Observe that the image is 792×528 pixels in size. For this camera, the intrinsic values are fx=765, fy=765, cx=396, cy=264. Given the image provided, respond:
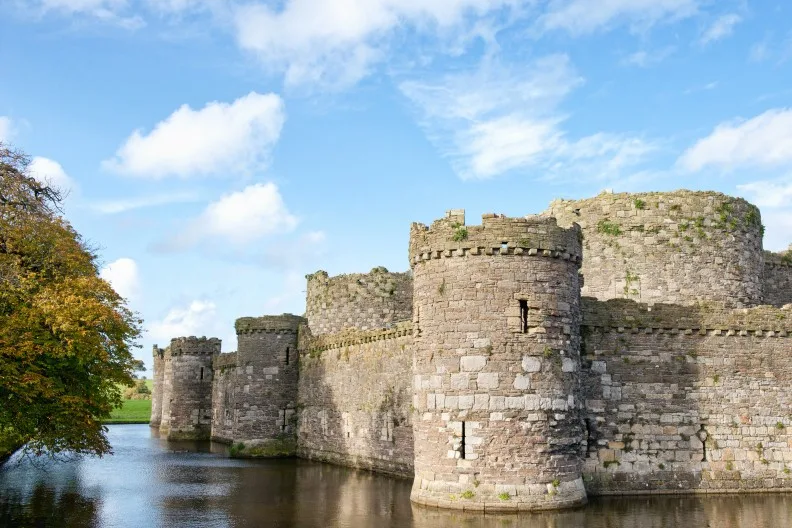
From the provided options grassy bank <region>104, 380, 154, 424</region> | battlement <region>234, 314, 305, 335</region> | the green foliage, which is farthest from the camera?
grassy bank <region>104, 380, 154, 424</region>

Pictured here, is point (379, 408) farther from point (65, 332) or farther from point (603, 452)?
point (65, 332)

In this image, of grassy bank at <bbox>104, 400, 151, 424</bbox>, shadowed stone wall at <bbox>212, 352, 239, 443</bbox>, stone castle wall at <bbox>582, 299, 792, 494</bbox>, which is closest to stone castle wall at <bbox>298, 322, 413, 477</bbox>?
stone castle wall at <bbox>582, 299, 792, 494</bbox>

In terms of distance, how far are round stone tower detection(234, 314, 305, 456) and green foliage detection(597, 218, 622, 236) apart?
1540 cm

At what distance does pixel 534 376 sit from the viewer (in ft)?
A: 60.7

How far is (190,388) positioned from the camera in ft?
157

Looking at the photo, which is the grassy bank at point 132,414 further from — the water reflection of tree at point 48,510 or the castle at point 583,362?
the castle at point 583,362

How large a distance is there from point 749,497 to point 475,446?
791 centimetres

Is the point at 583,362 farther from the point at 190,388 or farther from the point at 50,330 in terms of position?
the point at 190,388

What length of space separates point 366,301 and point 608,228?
41.6 ft

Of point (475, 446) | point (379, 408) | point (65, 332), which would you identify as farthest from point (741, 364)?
point (65, 332)

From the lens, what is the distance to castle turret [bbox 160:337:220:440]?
47.8 meters

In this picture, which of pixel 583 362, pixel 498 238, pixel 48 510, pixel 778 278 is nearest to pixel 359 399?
pixel 583 362

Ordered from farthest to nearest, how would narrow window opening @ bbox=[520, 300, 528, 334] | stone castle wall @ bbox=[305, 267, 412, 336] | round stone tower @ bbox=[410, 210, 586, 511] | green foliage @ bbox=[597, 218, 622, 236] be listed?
stone castle wall @ bbox=[305, 267, 412, 336], green foliage @ bbox=[597, 218, 622, 236], narrow window opening @ bbox=[520, 300, 528, 334], round stone tower @ bbox=[410, 210, 586, 511]

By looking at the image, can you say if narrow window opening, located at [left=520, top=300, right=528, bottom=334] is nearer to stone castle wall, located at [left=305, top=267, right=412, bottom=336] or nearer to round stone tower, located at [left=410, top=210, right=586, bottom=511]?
round stone tower, located at [left=410, top=210, right=586, bottom=511]
